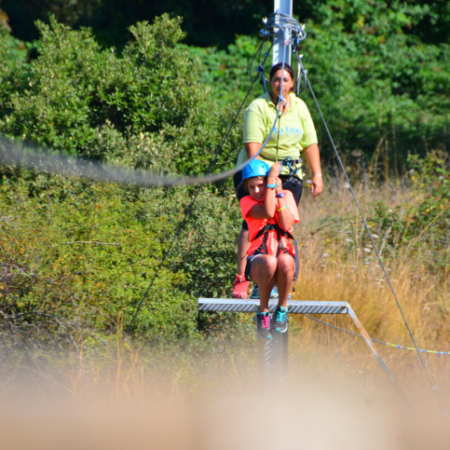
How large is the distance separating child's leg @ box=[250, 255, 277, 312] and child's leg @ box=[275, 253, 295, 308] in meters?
0.03

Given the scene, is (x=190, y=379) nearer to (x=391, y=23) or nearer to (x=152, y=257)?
(x=152, y=257)

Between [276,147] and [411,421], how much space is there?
2.20 meters

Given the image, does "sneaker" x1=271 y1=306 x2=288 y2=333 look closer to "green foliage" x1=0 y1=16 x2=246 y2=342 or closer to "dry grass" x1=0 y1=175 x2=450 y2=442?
"dry grass" x1=0 y1=175 x2=450 y2=442

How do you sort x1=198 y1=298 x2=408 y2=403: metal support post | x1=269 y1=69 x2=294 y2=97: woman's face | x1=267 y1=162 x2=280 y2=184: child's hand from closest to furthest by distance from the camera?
x1=267 y1=162 x2=280 y2=184: child's hand < x1=198 y1=298 x2=408 y2=403: metal support post < x1=269 y1=69 x2=294 y2=97: woman's face

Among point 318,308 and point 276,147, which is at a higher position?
point 276,147

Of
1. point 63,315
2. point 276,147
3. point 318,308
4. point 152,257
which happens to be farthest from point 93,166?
point 318,308

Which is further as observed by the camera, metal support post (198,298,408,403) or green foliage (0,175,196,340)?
green foliage (0,175,196,340)

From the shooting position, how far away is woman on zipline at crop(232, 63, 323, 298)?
4309mm

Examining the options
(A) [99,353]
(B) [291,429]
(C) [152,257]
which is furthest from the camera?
(C) [152,257]

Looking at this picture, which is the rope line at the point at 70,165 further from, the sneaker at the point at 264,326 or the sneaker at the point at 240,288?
the sneaker at the point at 264,326

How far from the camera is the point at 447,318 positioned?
589cm

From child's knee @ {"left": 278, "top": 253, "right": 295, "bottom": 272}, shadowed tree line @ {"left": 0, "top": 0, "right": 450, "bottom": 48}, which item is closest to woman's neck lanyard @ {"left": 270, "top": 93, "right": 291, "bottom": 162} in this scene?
child's knee @ {"left": 278, "top": 253, "right": 295, "bottom": 272}

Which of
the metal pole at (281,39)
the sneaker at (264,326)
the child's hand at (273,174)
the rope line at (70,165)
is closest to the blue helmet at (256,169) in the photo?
the child's hand at (273,174)

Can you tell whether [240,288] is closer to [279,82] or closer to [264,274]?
[264,274]
